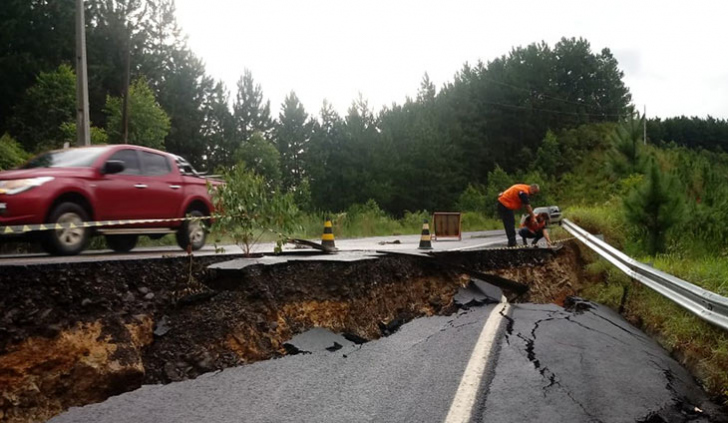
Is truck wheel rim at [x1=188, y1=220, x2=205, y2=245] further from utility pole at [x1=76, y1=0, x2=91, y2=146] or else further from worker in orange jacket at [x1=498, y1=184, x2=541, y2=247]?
worker in orange jacket at [x1=498, y1=184, x2=541, y2=247]

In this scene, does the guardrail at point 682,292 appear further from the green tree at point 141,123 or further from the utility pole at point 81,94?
the green tree at point 141,123

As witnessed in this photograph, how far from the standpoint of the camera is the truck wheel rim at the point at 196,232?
908cm

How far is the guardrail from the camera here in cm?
464

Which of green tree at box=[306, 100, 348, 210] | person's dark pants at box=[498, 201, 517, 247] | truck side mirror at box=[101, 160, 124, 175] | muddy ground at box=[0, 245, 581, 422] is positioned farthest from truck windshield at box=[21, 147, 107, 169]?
green tree at box=[306, 100, 348, 210]

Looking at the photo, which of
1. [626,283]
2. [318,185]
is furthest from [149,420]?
[318,185]

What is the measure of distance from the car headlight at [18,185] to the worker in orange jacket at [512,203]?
8822 mm

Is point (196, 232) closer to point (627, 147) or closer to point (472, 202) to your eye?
point (627, 147)

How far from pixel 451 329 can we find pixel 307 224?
51.5ft

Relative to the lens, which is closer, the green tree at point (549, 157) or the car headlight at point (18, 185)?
the car headlight at point (18, 185)

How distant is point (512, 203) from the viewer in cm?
1215

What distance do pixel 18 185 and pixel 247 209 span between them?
2.77m

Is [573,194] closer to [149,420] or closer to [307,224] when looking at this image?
[307,224]

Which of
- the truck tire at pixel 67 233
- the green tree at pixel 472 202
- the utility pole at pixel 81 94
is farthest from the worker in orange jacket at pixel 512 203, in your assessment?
the green tree at pixel 472 202

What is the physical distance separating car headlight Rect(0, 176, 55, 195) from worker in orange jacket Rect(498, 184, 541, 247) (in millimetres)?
8822
